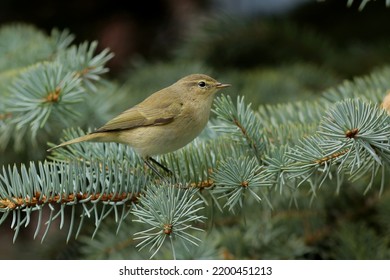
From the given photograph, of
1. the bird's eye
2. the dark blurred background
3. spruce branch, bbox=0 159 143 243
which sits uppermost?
the dark blurred background

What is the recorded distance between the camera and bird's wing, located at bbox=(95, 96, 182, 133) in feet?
9.51

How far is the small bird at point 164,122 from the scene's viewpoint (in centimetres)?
273

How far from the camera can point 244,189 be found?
2.18 meters

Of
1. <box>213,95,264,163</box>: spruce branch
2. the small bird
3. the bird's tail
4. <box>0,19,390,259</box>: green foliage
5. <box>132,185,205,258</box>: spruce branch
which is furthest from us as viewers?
the small bird

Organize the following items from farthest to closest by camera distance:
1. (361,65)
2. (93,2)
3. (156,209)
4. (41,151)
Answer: (93,2), (361,65), (41,151), (156,209)

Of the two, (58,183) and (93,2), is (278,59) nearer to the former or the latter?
(93,2)

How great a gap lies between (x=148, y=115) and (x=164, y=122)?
11 cm

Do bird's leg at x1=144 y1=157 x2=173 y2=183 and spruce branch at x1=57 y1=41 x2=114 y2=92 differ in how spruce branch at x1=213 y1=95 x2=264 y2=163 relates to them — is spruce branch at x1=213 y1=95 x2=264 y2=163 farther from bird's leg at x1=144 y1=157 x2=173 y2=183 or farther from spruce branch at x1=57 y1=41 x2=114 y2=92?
spruce branch at x1=57 y1=41 x2=114 y2=92

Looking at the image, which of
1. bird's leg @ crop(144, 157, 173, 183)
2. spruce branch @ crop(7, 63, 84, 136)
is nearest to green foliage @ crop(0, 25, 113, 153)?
spruce branch @ crop(7, 63, 84, 136)

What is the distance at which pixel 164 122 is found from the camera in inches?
114

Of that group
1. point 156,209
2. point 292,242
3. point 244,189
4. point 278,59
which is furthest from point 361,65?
point 156,209

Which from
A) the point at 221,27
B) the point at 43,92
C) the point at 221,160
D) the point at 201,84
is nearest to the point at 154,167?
the point at 221,160

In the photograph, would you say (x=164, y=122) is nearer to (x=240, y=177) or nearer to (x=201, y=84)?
(x=201, y=84)
